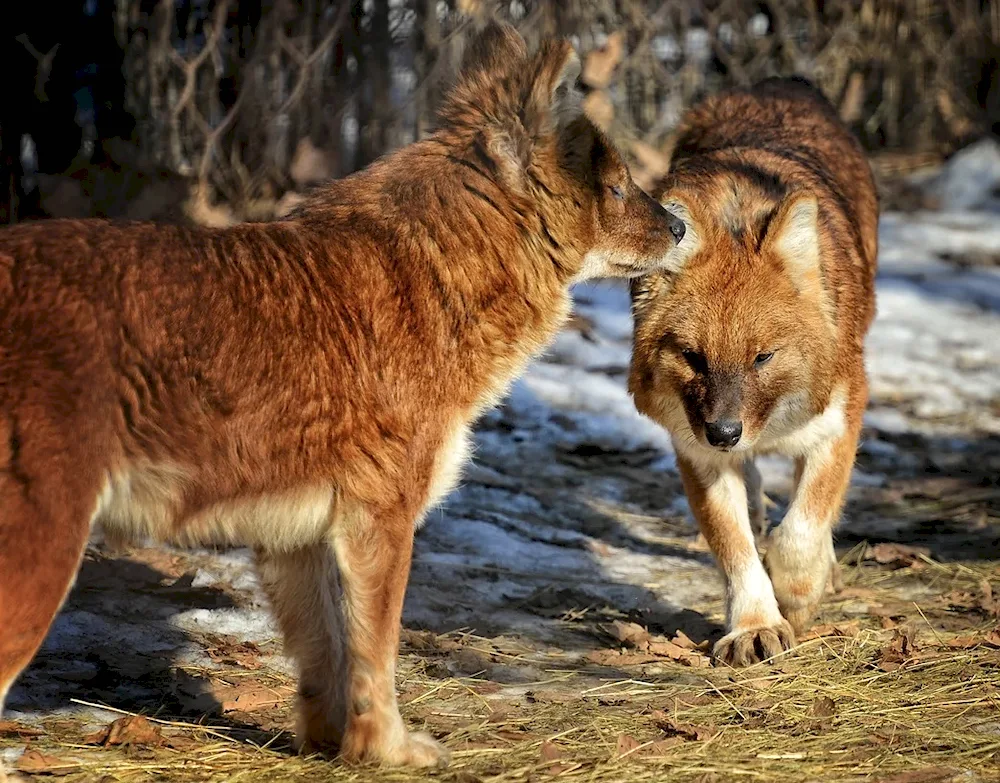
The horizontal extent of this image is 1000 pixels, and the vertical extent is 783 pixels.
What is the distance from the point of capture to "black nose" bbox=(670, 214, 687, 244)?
186 inches

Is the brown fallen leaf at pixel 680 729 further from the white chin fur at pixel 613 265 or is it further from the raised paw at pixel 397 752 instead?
the white chin fur at pixel 613 265

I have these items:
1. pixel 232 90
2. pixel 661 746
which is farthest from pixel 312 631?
pixel 232 90

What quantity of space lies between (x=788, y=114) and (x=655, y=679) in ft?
11.4

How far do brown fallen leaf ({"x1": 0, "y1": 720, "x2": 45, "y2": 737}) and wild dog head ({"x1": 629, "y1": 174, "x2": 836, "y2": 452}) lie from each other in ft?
8.51

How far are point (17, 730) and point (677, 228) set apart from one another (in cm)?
272

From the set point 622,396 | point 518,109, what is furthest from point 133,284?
point 622,396

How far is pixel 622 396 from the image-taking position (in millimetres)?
8828

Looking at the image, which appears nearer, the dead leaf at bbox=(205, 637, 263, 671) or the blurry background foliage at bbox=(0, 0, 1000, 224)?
the dead leaf at bbox=(205, 637, 263, 671)

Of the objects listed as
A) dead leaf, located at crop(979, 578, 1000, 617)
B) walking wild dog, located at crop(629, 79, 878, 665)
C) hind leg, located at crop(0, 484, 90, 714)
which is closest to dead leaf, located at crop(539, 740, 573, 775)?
walking wild dog, located at crop(629, 79, 878, 665)

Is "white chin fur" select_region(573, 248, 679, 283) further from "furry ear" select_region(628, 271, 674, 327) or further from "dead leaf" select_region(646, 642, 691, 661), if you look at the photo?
"dead leaf" select_region(646, 642, 691, 661)

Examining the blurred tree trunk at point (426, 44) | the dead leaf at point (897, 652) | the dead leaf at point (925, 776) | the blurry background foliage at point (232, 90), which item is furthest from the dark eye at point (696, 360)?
the blurred tree trunk at point (426, 44)

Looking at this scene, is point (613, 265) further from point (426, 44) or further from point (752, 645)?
point (426, 44)

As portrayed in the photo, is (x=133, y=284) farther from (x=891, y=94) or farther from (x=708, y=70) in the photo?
(x=891, y=94)

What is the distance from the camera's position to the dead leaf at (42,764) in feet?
12.3
